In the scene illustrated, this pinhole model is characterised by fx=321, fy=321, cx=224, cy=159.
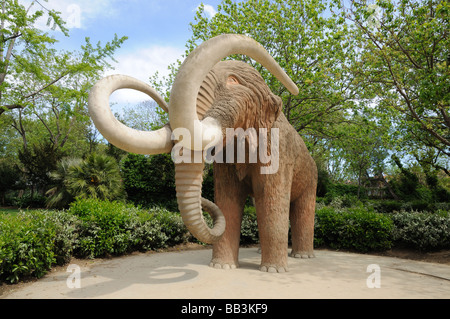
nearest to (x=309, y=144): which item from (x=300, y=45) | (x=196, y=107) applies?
(x=300, y=45)

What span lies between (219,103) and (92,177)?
765 centimetres

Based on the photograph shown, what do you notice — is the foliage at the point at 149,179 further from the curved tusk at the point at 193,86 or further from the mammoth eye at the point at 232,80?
the curved tusk at the point at 193,86

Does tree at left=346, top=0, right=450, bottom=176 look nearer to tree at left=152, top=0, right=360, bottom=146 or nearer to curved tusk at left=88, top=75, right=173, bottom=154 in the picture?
tree at left=152, top=0, right=360, bottom=146

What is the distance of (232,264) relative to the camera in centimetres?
452

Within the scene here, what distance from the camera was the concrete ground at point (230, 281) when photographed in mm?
3438

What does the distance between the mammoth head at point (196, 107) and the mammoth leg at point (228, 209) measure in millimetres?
899

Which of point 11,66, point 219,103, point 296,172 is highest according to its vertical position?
point 11,66

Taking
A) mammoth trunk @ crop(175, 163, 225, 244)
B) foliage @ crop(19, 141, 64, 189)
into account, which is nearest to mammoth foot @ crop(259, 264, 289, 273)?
mammoth trunk @ crop(175, 163, 225, 244)

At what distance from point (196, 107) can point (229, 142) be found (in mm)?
941

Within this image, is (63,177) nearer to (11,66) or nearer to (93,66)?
(93,66)

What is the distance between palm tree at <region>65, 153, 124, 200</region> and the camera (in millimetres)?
9664

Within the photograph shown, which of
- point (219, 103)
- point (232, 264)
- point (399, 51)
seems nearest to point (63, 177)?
point (232, 264)

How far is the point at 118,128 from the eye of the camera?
2.63 meters
